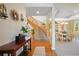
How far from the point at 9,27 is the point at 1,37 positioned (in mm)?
349

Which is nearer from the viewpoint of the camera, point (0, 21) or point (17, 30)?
point (0, 21)

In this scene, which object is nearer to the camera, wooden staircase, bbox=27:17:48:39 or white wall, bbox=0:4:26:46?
white wall, bbox=0:4:26:46

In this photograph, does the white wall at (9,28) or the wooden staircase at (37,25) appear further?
the wooden staircase at (37,25)

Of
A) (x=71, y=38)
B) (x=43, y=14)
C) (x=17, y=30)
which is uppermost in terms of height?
(x=43, y=14)

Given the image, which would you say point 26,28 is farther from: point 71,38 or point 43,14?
point 71,38

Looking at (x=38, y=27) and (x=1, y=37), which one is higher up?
(x=38, y=27)

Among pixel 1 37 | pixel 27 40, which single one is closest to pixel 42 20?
pixel 27 40

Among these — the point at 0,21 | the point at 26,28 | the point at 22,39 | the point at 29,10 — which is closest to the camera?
the point at 0,21

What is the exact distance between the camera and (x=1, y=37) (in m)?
2.12

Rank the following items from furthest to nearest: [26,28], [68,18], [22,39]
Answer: [68,18], [22,39], [26,28]

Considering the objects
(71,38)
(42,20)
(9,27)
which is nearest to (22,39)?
(9,27)

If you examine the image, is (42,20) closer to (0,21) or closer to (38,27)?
(38,27)

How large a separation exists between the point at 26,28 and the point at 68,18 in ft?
5.09

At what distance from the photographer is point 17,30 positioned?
8.57ft
